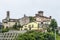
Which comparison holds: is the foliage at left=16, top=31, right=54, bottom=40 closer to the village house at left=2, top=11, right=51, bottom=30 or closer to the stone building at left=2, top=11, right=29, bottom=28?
the village house at left=2, top=11, right=51, bottom=30

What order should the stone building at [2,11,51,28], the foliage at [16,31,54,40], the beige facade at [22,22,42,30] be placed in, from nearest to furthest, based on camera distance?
the foliage at [16,31,54,40], the beige facade at [22,22,42,30], the stone building at [2,11,51,28]

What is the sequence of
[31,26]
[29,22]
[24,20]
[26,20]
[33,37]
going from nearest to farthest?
[33,37] → [31,26] → [29,22] → [26,20] → [24,20]

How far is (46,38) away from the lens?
5259cm

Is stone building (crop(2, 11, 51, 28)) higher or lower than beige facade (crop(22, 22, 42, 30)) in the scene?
higher

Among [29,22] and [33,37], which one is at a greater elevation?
[29,22]

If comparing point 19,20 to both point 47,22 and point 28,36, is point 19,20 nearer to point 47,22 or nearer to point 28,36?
point 47,22

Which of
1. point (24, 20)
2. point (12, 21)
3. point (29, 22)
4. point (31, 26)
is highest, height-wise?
point (24, 20)

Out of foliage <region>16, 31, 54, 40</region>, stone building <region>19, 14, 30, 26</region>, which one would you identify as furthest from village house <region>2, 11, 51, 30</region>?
foliage <region>16, 31, 54, 40</region>

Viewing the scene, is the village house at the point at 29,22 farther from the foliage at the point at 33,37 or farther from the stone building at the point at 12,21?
the foliage at the point at 33,37

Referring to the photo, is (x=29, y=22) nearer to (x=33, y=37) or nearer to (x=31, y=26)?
(x=31, y=26)

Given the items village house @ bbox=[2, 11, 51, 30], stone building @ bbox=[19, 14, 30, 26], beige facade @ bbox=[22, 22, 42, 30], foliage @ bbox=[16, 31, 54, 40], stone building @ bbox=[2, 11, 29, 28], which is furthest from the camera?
stone building @ bbox=[19, 14, 30, 26]

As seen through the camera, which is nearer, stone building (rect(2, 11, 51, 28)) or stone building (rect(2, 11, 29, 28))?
stone building (rect(2, 11, 51, 28))

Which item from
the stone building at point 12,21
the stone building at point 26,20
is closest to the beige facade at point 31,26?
the stone building at point 26,20

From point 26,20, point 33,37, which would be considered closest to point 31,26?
point 26,20
